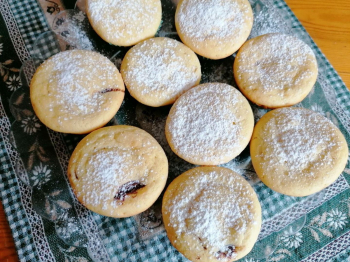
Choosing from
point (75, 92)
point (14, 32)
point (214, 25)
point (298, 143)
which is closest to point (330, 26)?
point (214, 25)

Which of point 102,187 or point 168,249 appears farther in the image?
point 168,249

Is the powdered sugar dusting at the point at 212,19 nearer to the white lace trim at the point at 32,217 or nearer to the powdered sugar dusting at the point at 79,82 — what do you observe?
the powdered sugar dusting at the point at 79,82

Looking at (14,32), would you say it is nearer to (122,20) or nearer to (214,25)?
(122,20)

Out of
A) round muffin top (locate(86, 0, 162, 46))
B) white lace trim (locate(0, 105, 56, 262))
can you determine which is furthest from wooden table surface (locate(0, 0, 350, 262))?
white lace trim (locate(0, 105, 56, 262))

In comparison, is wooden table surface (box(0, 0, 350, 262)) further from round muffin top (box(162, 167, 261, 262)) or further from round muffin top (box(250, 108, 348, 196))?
round muffin top (box(162, 167, 261, 262))

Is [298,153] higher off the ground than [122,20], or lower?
lower

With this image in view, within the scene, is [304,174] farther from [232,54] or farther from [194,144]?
[232,54]

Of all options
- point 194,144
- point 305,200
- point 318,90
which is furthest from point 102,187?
point 318,90
